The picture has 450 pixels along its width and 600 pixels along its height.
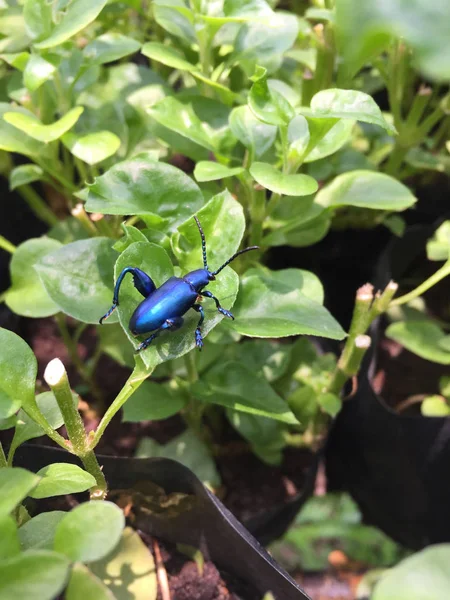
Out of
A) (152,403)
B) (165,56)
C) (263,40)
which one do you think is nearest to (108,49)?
(165,56)

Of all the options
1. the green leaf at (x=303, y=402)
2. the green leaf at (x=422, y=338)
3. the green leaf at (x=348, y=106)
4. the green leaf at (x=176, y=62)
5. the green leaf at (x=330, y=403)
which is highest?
the green leaf at (x=348, y=106)

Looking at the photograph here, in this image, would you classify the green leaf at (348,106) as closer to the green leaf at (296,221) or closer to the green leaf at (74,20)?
the green leaf at (296,221)

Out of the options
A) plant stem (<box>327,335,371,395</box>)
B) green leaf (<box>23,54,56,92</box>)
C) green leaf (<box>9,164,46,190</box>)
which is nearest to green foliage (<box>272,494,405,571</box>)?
plant stem (<box>327,335,371,395</box>)

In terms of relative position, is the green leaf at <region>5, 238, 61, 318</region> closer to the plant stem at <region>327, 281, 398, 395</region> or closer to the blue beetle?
the blue beetle

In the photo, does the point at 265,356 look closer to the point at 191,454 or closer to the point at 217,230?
the point at 191,454

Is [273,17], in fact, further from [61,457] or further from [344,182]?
[61,457]

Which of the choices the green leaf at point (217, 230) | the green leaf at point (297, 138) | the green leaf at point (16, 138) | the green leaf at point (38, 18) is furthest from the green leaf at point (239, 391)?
the green leaf at point (38, 18)

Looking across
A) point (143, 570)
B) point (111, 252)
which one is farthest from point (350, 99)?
point (143, 570)
